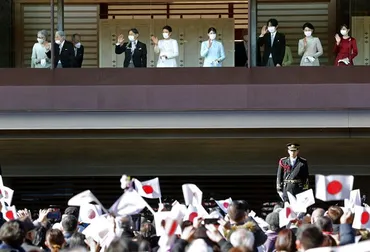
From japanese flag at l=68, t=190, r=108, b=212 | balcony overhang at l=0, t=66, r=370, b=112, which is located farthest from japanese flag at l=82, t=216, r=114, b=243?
balcony overhang at l=0, t=66, r=370, b=112

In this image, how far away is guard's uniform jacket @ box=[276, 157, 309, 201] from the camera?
16.0 meters

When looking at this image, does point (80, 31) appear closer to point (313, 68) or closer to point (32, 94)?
point (32, 94)

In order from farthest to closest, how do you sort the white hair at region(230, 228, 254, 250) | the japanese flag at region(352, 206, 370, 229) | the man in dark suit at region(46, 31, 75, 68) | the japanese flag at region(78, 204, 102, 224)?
1. the man in dark suit at region(46, 31, 75, 68)
2. the japanese flag at region(78, 204, 102, 224)
3. the japanese flag at region(352, 206, 370, 229)
4. the white hair at region(230, 228, 254, 250)

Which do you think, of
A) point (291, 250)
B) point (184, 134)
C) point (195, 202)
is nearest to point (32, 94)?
point (184, 134)

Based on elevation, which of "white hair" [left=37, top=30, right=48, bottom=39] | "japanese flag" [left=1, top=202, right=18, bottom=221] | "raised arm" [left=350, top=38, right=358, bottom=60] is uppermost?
"white hair" [left=37, top=30, right=48, bottom=39]

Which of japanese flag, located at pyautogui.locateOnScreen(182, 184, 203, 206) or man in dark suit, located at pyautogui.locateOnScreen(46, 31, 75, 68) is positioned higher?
man in dark suit, located at pyautogui.locateOnScreen(46, 31, 75, 68)

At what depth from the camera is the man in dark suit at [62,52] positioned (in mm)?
18844

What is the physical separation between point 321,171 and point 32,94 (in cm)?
576

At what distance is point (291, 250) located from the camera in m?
7.59

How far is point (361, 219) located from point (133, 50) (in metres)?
9.62

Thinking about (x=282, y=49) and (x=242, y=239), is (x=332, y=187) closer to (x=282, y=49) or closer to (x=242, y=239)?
(x=242, y=239)

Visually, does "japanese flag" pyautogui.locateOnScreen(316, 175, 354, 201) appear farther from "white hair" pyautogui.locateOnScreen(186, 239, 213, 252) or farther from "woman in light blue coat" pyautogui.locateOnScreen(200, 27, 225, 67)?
"woman in light blue coat" pyautogui.locateOnScreen(200, 27, 225, 67)

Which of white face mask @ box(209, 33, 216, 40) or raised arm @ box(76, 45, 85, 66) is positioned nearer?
white face mask @ box(209, 33, 216, 40)

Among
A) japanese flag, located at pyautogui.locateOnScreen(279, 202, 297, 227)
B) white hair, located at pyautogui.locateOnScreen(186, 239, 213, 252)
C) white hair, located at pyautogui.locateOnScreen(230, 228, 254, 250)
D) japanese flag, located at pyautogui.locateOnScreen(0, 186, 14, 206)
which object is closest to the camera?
white hair, located at pyautogui.locateOnScreen(186, 239, 213, 252)
